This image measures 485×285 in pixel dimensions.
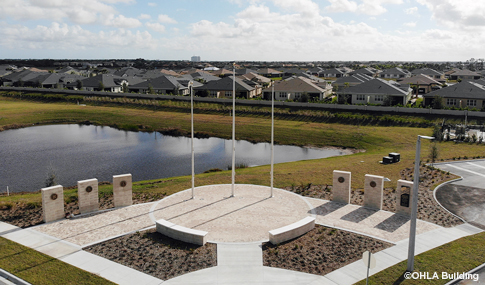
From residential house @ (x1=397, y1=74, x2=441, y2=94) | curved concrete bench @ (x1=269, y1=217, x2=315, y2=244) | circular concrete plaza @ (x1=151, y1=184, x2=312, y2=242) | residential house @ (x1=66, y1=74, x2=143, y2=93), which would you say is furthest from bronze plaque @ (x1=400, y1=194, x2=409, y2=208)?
residential house @ (x1=66, y1=74, x2=143, y2=93)

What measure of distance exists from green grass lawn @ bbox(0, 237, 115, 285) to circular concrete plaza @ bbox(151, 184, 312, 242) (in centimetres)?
592

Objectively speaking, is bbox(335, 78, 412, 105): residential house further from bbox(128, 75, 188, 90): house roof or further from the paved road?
bbox(128, 75, 188, 90): house roof

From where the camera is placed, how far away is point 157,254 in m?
16.8

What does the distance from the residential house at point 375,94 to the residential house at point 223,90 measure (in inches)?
866

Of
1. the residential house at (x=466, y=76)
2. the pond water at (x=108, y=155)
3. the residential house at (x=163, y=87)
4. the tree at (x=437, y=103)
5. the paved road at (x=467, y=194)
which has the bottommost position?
the pond water at (x=108, y=155)

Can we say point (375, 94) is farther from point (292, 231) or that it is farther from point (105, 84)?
point (105, 84)

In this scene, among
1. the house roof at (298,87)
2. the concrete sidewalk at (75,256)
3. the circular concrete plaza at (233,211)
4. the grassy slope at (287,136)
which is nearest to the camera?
the concrete sidewalk at (75,256)

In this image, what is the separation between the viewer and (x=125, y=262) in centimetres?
1619

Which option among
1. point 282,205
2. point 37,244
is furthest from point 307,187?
point 37,244

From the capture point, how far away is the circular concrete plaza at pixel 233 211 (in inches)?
760

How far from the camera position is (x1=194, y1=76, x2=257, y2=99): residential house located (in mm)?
82812

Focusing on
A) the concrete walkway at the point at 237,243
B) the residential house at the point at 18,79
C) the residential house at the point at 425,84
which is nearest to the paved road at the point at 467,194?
the concrete walkway at the point at 237,243

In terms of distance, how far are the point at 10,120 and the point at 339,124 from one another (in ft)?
187

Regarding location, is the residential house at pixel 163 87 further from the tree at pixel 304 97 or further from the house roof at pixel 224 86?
the tree at pixel 304 97
